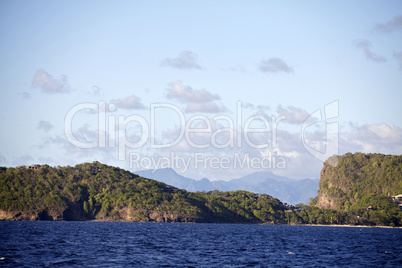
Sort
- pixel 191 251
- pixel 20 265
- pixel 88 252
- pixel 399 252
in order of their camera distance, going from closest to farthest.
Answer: pixel 20 265, pixel 88 252, pixel 191 251, pixel 399 252

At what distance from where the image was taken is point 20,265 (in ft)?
210

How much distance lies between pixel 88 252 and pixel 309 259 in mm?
40210

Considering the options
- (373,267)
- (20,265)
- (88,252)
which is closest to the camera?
(20,265)

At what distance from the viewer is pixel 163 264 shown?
235 feet

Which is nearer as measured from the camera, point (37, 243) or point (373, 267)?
point (373, 267)

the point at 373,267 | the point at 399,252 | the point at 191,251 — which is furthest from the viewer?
the point at 399,252

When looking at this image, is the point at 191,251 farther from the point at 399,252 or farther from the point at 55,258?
the point at 399,252

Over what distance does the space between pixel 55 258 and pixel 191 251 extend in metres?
28.5

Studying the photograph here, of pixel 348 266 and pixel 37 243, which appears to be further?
pixel 37 243

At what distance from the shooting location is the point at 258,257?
85.4 m

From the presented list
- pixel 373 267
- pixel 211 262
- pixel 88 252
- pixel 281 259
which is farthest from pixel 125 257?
pixel 373 267

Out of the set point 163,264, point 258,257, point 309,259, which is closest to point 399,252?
point 309,259

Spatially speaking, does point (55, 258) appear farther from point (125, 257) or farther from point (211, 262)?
point (211, 262)

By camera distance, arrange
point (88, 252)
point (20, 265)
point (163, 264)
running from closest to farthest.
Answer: point (20, 265)
point (163, 264)
point (88, 252)
